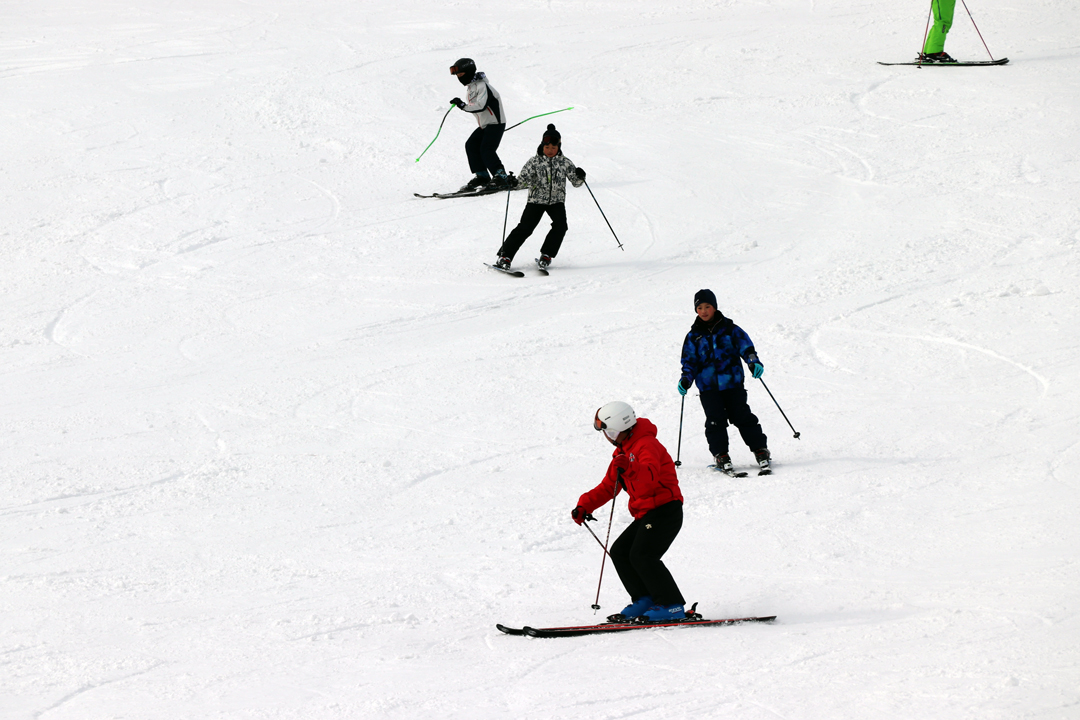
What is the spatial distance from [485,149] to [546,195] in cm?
254

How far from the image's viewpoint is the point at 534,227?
11398 millimetres

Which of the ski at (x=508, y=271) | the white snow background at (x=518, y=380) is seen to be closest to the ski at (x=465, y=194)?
the white snow background at (x=518, y=380)

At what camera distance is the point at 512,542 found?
672 centimetres

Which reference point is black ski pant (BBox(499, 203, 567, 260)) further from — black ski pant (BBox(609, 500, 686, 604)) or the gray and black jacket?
black ski pant (BBox(609, 500, 686, 604))

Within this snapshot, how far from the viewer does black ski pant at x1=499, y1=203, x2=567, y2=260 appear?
11.4m

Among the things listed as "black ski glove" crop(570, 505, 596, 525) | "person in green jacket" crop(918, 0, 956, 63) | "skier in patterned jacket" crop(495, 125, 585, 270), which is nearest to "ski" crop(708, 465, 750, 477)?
"black ski glove" crop(570, 505, 596, 525)

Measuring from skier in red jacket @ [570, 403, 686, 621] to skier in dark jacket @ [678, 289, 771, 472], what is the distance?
2.05 metres

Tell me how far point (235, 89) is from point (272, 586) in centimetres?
1303

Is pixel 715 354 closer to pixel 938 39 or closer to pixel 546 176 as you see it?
pixel 546 176

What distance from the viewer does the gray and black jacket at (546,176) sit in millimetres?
11180

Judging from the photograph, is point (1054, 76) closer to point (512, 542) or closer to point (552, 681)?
point (512, 542)

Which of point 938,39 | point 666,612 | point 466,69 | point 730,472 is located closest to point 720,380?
point 730,472

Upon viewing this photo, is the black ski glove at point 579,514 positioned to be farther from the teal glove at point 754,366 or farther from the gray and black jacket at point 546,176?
the gray and black jacket at point 546,176

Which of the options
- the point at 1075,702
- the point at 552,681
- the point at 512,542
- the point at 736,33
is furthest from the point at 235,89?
the point at 1075,702
